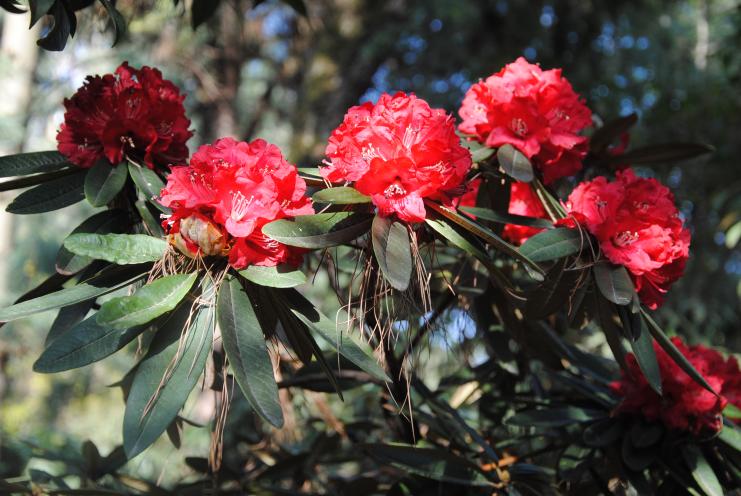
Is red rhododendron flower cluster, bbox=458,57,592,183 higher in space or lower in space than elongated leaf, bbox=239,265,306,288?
higher

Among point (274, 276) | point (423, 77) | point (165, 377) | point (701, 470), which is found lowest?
point (701, 470)

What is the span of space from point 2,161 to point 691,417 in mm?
1130

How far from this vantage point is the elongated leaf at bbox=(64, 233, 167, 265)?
86 cm

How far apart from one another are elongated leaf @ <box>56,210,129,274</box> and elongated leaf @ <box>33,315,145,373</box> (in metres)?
0.21

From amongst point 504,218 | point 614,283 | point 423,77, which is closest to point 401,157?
point 504,218

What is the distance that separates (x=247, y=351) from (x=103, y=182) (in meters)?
0.37

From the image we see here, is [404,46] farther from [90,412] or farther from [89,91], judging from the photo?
[90,412]

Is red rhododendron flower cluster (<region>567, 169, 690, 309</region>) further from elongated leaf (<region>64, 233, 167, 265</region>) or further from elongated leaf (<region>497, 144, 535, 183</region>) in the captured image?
elongated leaf (<region>64, 233, 167, 265</region>)

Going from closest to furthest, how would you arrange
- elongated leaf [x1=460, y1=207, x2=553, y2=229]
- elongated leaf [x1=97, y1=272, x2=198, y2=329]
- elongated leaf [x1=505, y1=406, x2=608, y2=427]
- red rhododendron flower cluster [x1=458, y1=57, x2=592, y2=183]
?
elongated leaf [x1=97, y1=272, x2=198, y2=329], elongated leaf [x1=460, y1=207, x2=553, y2=229], red rhododendron flower cluster [x1=458, y1=57, x2=592, y2=183], elongated leaf [x1=505, y1=406, x2=608, y2=427]

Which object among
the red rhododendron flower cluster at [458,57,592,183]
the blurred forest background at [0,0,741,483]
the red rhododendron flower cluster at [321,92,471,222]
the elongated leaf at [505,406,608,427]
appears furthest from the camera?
the blurred forest background at [0,0,741,483]

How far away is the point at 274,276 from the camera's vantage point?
0.85 meters

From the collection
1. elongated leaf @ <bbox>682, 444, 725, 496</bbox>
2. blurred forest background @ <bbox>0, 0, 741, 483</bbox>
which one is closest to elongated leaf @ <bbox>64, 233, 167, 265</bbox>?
elongated leaf @ <bbox>682, 444, 725, 496</bbox>

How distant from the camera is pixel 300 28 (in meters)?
4.42

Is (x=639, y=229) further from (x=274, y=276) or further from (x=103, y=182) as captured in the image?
(x=103, y=182)
